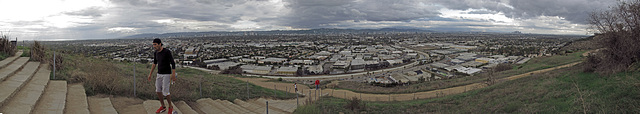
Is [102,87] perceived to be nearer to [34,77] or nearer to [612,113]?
[34,77]

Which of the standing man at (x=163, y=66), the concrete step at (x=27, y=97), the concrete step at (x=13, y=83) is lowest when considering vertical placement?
the concrete step at (x=27, y=97)

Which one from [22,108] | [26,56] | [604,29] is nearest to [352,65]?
[604,29]

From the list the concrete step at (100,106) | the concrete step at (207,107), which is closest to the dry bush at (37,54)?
the concrete step at (100,106)

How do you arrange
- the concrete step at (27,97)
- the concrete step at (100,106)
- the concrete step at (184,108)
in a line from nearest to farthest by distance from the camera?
the concrete step at (27,97) → the concrete step at (100,106) → the concrete step at (184,108)

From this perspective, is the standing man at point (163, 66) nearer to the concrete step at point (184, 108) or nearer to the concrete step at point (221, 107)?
the concrete step at point (184, 108)

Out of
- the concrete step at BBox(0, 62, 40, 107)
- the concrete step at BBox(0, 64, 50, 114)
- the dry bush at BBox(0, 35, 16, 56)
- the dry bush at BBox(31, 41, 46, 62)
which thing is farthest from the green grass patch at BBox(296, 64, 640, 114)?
the dry bush at BBox(0, 35, 16, 56)
